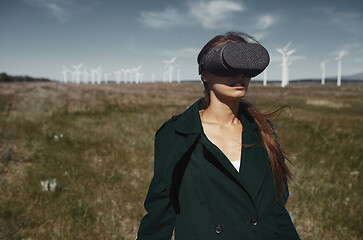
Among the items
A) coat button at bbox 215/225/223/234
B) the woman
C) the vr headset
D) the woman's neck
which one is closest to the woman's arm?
the woman

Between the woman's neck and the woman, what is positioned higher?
the woman's neck

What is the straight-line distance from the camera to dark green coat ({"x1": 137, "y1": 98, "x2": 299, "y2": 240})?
1583 millimetres

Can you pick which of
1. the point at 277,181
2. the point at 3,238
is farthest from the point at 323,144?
the point at 3,238

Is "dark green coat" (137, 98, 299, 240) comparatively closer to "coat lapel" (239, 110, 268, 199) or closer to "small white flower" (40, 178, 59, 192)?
"coat lapel" (239, 110, 268, 199)

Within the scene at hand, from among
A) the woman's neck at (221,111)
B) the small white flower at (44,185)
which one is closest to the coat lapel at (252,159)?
the woman's neck at (221,111)

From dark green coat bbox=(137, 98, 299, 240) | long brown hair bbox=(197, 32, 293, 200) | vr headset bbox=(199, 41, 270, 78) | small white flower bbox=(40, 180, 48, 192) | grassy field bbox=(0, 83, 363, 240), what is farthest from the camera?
small white flower bbox=(40, 180, 48, 192)

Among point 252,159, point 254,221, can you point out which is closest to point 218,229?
point 254,221

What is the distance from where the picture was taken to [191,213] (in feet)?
5.39

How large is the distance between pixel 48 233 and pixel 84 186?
1.58 metres

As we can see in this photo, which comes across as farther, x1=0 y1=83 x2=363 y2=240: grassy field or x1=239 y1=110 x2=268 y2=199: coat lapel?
x1=0 y1=83 x2=363 y2=240: grassy field

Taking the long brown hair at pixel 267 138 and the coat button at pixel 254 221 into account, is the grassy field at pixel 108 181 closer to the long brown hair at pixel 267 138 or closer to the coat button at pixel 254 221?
the long brown hair at pixel 267 138

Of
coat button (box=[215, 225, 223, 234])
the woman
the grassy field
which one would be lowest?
the grassy field

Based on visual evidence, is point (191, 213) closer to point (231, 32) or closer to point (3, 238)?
point (231, 32)

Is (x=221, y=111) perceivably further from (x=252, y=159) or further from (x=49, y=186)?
(x=49, y=186)
